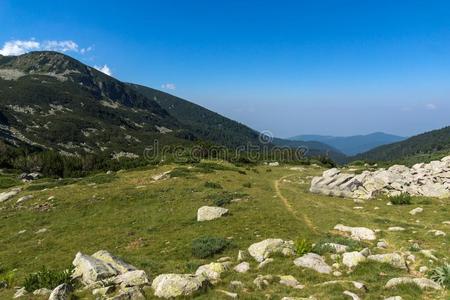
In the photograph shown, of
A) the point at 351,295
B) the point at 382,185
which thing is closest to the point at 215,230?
the point at 351,295

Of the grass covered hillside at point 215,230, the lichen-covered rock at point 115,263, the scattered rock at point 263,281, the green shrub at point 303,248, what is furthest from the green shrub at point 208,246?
the scattered rock at point 263,281

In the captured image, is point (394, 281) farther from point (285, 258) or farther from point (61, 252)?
point (61, 252)

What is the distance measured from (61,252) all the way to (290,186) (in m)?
31.3

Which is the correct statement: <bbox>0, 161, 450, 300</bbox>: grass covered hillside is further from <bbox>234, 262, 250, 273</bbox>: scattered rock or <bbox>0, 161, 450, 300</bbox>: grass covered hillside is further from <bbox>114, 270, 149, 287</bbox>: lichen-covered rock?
<bbox>114, 270, 149, 287</bbox>: lichen-covered rock

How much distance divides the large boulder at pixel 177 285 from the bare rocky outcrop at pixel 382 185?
2974 centimetres

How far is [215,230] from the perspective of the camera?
86.1 feet

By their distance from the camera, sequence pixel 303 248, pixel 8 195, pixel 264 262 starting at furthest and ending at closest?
pixel 8 195
pixel 303 248
pixel 264 262

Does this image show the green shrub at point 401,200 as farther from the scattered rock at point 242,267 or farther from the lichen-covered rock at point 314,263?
the scattered rock at point 242,267

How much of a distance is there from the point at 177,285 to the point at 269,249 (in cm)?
673

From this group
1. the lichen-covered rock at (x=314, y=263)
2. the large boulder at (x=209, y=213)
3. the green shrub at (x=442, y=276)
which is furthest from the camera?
the large boulder at (x=209, y=213)

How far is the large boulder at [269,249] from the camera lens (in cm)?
1865

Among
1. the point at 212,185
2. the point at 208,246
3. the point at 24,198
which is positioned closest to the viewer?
the point at 208,246

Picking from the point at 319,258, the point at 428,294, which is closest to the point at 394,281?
the point at 428,294

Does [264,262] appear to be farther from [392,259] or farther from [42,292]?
[42,292]
